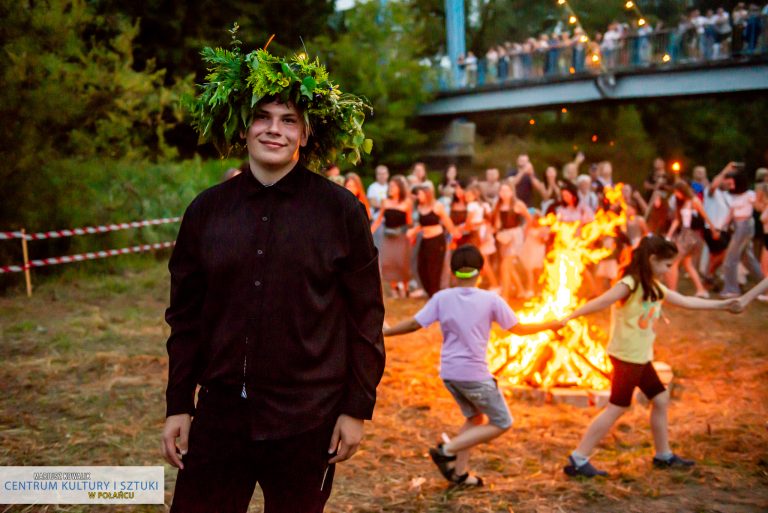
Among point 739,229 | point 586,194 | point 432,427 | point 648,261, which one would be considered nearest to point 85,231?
point 586,194

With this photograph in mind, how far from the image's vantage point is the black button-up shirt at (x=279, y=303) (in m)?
2.70

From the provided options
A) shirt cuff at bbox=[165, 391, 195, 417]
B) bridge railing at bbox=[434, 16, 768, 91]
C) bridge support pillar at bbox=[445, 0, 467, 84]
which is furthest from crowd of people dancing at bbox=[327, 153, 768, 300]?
bridge support pillar at bbox=[445, 0, 467, 84]

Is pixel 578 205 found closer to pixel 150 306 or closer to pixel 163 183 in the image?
pixel 150 306

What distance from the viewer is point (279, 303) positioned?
269 centimetres

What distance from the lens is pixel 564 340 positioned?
26.2 ft

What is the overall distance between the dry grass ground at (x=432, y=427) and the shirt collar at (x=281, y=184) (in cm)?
291

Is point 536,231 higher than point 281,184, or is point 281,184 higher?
point 281,184

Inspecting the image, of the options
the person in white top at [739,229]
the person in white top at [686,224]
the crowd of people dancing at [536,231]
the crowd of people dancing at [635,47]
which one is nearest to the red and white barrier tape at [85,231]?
the crowd of people dancing at [536,231]

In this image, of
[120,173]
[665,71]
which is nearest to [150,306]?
[120,173]

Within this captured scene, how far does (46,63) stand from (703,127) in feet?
118

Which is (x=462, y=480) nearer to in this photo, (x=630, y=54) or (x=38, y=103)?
(x=38, y=103)

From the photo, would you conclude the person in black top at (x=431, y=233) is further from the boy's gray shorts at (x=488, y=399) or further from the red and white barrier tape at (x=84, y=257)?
the boy's gray shorts at (x=488, y=399)

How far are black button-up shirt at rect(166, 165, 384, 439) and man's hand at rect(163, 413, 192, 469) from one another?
3 centimetres

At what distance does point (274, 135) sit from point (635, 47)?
2706 centimetres
